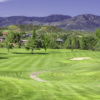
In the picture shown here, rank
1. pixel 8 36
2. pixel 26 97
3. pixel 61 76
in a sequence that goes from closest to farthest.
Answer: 1. pixel 26 97
2. pixel 61 76
3. pixel 8 36

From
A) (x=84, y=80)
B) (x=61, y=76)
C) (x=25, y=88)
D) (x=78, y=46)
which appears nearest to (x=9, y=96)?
(x=25, y=88)

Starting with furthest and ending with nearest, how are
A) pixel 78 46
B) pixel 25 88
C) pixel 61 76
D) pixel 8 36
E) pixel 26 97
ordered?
pixel 78 46 → pixel 8 36 → pixel 61 76 → pixel 25 88 → pixel 26 97

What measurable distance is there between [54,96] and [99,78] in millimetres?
16051

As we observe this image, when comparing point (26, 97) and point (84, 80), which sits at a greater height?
point (26, 97)

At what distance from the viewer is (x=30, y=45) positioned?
9412 cm

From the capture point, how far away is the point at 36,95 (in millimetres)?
15484

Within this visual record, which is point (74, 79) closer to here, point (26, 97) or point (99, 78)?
point (99, 78)

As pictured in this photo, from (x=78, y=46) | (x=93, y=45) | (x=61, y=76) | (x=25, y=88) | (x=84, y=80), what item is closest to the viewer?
(x=25, y=88)

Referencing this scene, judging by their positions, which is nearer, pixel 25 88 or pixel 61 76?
pixel 25 88

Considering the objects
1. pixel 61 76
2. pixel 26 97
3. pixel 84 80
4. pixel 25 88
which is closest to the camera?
pixel 26 97

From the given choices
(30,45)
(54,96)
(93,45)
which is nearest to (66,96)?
(54,96)

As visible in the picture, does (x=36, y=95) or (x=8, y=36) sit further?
(x=8, y=36)

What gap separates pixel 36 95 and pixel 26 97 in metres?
1.04

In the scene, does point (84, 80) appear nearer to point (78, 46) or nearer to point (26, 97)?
point (26, 97)
